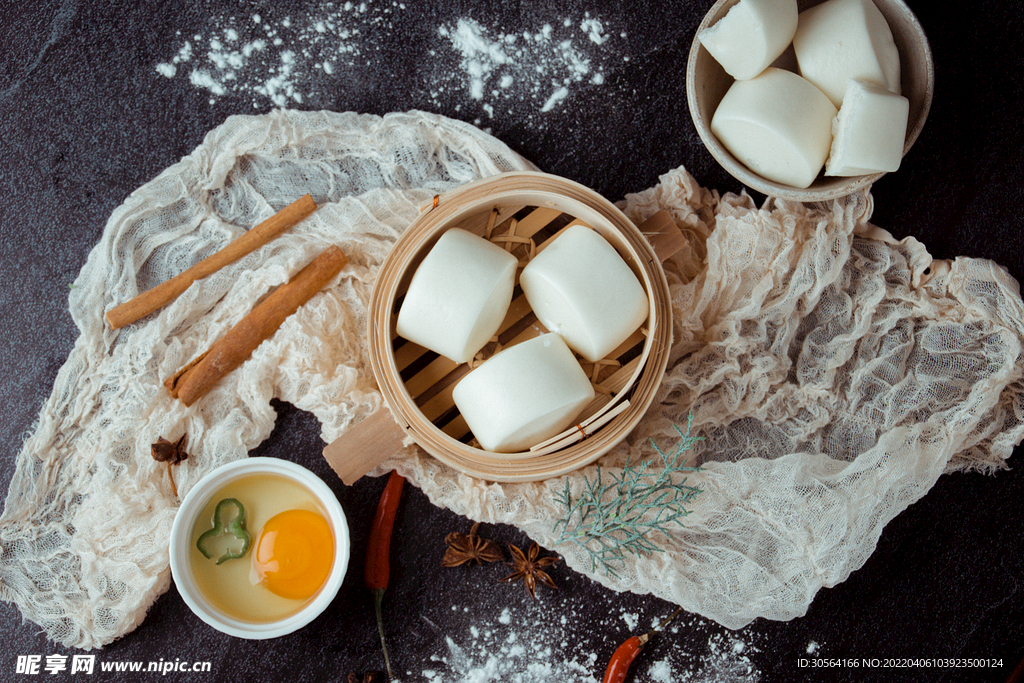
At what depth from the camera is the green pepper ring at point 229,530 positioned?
3.87 feet

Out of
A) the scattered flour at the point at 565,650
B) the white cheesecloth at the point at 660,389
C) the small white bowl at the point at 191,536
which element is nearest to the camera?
the small white bowl at the point at 191,536

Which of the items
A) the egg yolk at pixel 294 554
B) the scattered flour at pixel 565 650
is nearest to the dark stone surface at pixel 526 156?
the scattered flour at pixel 565 650

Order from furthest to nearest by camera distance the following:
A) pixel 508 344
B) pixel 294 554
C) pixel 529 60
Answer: pixel 529 60 < pixel 508 344 < pixel 294 554

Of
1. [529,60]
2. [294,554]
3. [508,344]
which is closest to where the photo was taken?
[294,554]

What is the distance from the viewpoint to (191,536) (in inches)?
45.9

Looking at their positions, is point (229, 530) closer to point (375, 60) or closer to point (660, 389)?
point (660, 389)

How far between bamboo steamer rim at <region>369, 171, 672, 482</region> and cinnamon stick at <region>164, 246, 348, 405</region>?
0.22 meters

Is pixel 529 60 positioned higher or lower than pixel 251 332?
higher

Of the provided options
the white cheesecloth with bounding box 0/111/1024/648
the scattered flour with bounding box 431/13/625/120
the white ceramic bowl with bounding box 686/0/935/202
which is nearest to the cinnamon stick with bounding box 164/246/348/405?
Answer: the white cheesecloth with bounding box 0/111/1024/648

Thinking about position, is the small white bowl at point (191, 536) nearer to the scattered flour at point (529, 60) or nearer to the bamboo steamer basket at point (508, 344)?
the bamboo steamer basket at point (508, 344)

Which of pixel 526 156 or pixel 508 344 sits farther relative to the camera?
pixel 526 156

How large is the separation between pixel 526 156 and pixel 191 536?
3.41ft

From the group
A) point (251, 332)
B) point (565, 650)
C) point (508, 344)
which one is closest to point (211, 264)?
point (251, 332)

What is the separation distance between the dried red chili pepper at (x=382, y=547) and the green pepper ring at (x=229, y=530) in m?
0.25
